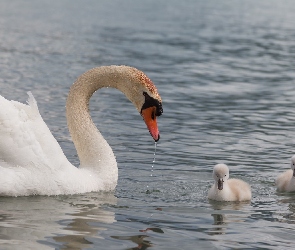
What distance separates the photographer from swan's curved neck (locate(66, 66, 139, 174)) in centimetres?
1078

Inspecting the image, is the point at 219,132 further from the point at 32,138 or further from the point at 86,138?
the point at 32,138

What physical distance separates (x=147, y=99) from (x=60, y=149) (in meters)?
1.17

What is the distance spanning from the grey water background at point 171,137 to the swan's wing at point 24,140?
0.44m

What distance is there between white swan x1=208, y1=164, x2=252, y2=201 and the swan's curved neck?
1.20 meters

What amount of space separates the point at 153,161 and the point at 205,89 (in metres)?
8.49

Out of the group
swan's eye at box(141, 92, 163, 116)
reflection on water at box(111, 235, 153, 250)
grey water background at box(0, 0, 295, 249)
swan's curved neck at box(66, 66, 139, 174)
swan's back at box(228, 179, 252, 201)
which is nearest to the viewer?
reflection on water at box(111, 235, 153, 250)

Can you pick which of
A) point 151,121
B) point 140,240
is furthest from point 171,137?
point 140,240

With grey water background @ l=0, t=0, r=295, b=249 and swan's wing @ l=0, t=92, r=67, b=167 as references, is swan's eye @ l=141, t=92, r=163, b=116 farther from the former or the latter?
swan's wing @ l=0, t=92, r=67, b=167

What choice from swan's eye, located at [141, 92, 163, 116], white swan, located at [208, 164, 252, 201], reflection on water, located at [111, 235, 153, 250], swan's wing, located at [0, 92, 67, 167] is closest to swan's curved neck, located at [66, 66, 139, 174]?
swan's eye, located at [141, 92, 163, 116]

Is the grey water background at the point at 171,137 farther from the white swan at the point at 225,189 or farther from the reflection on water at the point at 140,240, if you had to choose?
the white swan at the point at 225,189

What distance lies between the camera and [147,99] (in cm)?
1046

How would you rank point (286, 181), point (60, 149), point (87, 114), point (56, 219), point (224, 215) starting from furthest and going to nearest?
point (286, 181) < point (87, 114) < point (60, 149) < point (224, 215) < point (56, 219)

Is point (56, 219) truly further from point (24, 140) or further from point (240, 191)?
point (240, 191)

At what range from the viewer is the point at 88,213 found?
9609mm
